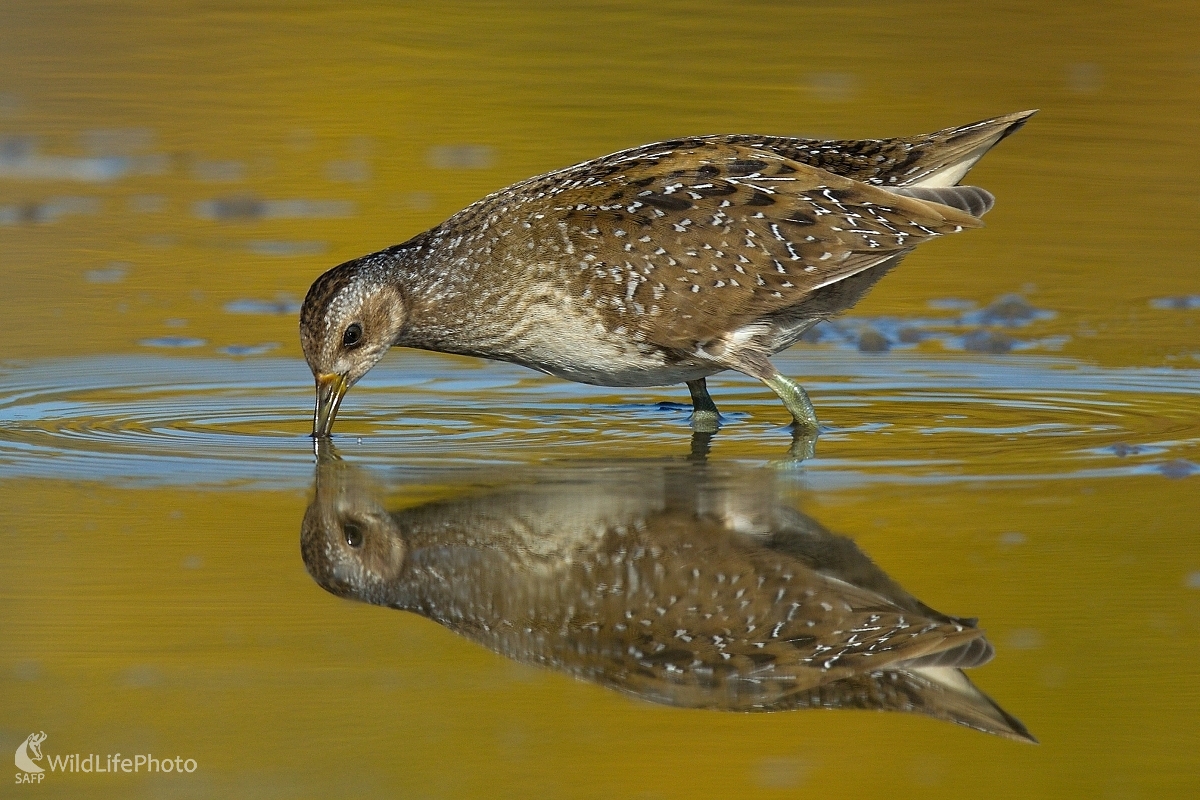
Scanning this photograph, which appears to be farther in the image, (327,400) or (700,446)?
(327,400)

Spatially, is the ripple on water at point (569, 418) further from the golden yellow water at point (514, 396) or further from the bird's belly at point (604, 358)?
the bird's belly at point (604, 358)

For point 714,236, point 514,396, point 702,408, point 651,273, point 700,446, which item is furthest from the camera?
point 514,396

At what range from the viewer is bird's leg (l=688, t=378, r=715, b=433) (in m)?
9.02

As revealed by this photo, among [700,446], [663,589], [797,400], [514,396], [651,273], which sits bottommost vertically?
[514,396]

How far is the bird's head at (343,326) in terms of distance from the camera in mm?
8617

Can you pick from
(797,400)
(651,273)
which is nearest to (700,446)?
(797,400)

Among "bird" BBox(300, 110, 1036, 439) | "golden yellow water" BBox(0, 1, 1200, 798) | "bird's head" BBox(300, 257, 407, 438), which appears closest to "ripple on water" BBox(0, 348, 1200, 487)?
"golden yellow water" BBox(0, 1, 1200, 798)

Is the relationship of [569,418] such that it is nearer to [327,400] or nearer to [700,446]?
[700,446]

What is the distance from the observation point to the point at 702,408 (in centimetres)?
920

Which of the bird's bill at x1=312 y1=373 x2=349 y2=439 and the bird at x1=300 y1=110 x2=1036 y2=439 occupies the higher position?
the bird at x1=300 y1=110 x2=1036 y2=439

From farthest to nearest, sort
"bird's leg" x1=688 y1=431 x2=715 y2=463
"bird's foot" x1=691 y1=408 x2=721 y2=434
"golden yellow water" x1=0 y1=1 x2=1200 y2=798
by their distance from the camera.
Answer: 1. "bird's foot" x1=691 y1=408 x2=721 y2=434
2. "bird's leg" x1=688 y1=431 x2=715 y2=463
3. "golden yellow water" x1=0 y1=1 x2=1200 y2=798

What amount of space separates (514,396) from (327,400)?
1.15 meters

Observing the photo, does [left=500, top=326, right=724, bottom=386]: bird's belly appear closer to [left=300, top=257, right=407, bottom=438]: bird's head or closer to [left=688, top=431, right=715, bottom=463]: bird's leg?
[left=688, top=431, right=715, bottom=463]: bird's leg

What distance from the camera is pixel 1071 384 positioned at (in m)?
9.51
